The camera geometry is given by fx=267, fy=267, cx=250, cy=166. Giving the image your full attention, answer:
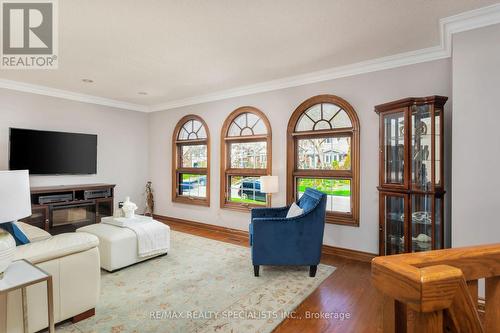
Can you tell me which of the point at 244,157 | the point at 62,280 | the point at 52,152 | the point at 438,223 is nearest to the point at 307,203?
the point at 438,223

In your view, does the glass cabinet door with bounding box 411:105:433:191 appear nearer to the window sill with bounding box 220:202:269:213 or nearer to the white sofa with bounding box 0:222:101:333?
the window sill with bounding box 220:202:269:213

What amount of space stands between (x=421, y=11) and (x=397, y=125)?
3.71ft

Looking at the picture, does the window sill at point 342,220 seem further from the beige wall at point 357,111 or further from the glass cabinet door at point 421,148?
the glass cabinet door at point 421,148

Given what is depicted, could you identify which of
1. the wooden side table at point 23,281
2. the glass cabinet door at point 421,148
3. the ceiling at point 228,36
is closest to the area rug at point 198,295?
the wooden side table at point 23,281

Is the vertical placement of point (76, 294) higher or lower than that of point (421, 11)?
lower

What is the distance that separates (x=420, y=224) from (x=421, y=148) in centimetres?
81

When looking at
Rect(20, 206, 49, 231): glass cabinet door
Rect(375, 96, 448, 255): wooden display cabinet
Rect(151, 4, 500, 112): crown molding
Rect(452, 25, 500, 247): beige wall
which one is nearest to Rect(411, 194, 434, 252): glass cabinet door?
Rect(375, 96, 448, 255): wooden display cabinet

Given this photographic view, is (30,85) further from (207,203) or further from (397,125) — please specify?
(397,125)

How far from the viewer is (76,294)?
207 cm

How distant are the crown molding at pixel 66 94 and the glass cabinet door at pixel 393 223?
5.26 m

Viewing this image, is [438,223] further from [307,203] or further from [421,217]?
[307,203]

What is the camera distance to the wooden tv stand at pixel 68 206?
412 cm

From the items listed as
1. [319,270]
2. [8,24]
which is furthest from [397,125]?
[8,24]

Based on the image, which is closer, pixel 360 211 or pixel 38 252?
pixel 38 252
